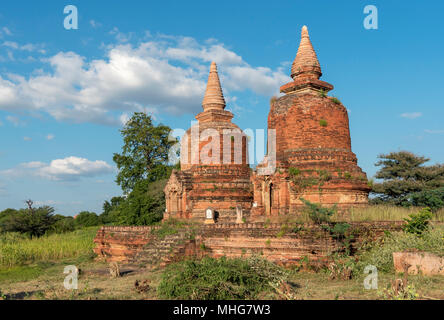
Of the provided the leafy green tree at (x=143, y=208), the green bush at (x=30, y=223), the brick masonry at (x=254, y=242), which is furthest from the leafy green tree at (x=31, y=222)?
the brick masonry at (x=254, y=242)

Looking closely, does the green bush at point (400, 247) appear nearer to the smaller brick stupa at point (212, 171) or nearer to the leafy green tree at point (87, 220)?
the smaller brick stupa at point (212, 171)

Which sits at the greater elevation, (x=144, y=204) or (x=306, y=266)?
(x=144, y=204)

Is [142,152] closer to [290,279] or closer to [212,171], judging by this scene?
[212,171]

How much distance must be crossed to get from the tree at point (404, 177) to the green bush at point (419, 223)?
529 inches

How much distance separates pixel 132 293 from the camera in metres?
9.49

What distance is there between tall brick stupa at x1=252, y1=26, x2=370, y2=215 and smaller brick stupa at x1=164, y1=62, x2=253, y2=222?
9.19 ft

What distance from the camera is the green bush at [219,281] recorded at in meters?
8.30

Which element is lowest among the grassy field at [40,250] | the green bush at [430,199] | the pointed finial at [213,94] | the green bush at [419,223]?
the grassy field at [40,250]

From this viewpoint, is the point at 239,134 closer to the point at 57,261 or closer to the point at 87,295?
the point at 57,261

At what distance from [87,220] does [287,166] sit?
3436 cm

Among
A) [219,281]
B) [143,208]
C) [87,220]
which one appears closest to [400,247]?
[219,281]

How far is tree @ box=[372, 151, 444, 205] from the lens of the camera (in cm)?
2491

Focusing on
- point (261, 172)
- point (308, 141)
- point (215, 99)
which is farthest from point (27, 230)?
point (308, 141)
